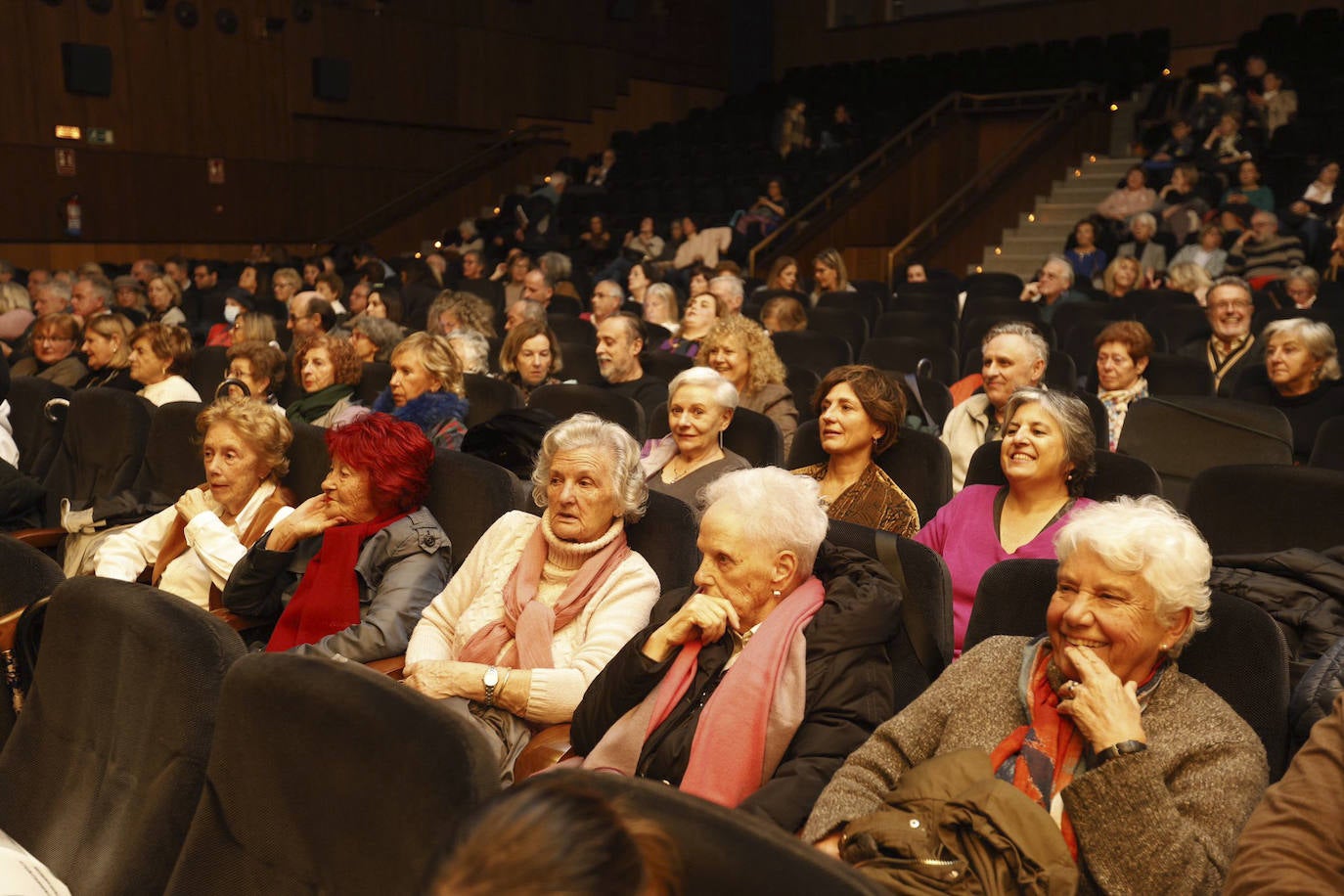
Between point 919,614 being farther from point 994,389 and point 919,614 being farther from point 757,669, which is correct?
point 994,389

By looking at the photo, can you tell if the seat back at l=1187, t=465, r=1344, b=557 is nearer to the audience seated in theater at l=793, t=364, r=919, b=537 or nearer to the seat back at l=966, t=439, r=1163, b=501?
the seat back at l=966, t=439, r=1163, b=501

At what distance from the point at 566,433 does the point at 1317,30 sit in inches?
412

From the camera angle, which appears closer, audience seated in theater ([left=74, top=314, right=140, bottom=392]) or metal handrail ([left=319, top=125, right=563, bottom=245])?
audience seated in theater ([left=74, top=314, right=140, bottom=392])

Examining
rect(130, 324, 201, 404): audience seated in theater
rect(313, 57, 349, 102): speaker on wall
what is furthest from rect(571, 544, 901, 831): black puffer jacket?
rect(313, 57, 349, 102): speaker on wall

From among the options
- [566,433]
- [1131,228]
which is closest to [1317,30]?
[1131,228]

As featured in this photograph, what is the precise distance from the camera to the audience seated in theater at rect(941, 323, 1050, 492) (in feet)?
11.6

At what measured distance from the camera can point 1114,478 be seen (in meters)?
2.66

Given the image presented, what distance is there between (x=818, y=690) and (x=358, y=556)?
1130mm

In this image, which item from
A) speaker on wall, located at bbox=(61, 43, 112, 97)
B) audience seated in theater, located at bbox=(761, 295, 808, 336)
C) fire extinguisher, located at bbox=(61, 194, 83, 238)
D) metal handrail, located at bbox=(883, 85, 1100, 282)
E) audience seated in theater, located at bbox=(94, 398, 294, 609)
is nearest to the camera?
audience seated in theater, located at bbox=(94, 398, 294, 609)

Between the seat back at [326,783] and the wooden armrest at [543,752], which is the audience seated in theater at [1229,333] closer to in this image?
the wooden armrest at [543,752]

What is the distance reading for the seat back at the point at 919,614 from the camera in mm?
1940

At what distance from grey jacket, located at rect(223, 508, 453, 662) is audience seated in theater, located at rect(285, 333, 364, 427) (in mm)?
1476

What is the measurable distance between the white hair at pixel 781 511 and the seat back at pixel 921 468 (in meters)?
1.00

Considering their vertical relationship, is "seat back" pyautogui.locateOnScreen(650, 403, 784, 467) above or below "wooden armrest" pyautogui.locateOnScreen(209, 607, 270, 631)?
above
